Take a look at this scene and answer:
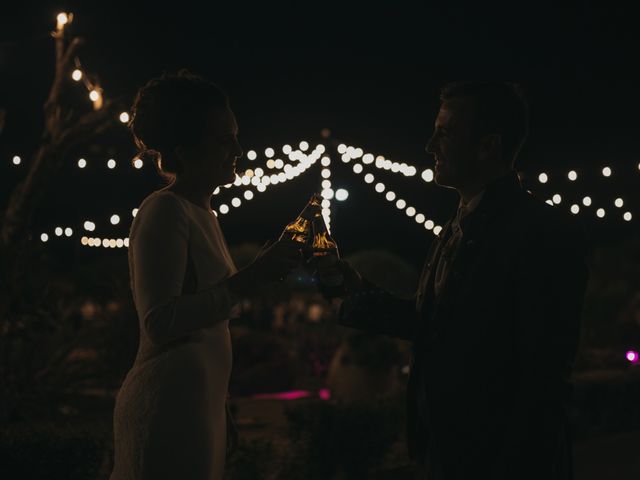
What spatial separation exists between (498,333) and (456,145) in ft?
2.35

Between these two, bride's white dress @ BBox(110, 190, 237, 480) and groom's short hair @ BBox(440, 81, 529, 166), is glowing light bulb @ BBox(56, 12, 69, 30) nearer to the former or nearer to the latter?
bride's white dress @ BBox(110, 190, 237, 480)

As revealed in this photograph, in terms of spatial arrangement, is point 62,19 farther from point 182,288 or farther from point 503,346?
point 503,346

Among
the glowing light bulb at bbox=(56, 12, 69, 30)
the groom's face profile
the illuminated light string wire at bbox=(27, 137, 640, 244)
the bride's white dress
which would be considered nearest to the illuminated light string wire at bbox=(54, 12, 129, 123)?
the glowing light bulb at bbox=(56, 12, 69, 30)

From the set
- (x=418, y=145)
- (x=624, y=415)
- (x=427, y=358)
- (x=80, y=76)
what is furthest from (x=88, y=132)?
(x=418, y=145)

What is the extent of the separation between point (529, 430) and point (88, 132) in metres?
6.14

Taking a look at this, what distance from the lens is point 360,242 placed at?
32.8 metres

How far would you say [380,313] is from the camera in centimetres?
300

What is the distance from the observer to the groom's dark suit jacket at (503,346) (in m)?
2.30

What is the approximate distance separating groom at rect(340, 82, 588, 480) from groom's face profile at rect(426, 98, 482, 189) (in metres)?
0.01

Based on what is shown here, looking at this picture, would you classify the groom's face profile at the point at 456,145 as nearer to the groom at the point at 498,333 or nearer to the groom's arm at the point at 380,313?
the groom at the point at 498,333

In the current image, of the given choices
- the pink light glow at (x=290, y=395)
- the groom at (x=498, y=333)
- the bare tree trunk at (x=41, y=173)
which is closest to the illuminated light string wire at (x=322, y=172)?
the bare tree trunk at (x=41, y=173)

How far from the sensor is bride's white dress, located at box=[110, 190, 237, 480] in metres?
2.38

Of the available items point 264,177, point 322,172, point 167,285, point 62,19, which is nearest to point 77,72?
point 62,19

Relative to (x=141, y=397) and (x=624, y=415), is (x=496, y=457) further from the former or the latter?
(x=624, y=415)
